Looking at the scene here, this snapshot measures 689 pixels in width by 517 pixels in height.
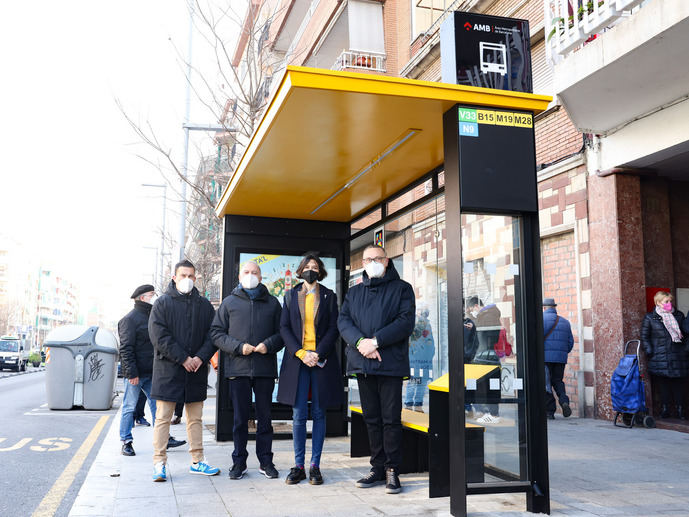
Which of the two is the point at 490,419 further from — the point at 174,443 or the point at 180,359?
the point at 174,443

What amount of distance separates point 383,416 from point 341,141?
245 centimetres

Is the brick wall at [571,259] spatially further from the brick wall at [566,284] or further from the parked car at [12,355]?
the parked car at [12,355]

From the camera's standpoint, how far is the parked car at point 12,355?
117 feet

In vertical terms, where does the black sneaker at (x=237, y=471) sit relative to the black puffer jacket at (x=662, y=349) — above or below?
below

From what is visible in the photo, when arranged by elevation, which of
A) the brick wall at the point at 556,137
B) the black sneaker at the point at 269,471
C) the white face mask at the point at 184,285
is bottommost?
the black sneaker at the point at 269,471

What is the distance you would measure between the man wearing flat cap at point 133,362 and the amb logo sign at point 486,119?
15.6 feet

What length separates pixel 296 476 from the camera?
5.30m

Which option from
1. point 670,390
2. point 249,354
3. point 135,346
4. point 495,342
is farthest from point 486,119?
point 670,390

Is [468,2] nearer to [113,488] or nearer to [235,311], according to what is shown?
[235,311]

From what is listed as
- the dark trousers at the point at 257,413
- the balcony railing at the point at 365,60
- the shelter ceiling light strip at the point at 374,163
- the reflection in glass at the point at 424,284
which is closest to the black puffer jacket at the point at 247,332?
the dark trousers at the point at 257,413

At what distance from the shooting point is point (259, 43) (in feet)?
37.9

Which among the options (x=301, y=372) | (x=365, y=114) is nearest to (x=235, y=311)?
(x=301, y=372)

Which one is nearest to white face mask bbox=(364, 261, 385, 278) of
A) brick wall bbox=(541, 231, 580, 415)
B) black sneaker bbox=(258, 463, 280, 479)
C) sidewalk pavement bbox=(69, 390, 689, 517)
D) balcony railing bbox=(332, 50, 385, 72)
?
sidewalk pavement bbox=(69, 390, 689, 517)

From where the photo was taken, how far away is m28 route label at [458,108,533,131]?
4469 millimetres
